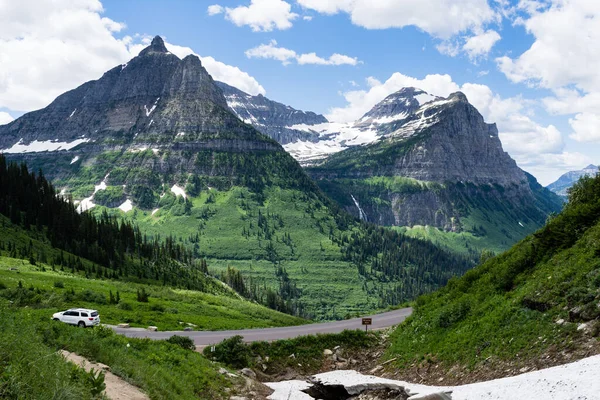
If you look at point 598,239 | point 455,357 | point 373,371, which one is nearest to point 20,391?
point 455,357

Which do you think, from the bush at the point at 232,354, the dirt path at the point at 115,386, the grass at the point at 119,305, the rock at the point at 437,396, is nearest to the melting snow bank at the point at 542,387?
the rock at the point at 437,396

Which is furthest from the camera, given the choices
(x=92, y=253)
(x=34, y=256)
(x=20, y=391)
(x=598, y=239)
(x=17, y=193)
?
(x=17, y=193)

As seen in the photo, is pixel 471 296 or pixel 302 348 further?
pixel 302 348

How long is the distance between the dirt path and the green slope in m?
16.6

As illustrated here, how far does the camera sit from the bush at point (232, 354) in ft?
109

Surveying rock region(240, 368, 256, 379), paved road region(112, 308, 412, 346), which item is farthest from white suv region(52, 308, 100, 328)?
rock region(240, 368, 256, 379)

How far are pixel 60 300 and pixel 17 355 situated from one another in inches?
1757

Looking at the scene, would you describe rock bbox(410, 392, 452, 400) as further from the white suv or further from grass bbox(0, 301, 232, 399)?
the white suv

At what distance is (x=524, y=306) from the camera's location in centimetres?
2295

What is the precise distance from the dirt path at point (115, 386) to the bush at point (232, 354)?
16160 mm

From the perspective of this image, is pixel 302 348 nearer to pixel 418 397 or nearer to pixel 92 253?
pixel 418 397

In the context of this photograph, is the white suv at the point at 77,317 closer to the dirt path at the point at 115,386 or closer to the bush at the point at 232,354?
the bush at the point at 232,354

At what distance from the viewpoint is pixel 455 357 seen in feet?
78.0

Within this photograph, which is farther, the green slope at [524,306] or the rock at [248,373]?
the rock at [248,373]
